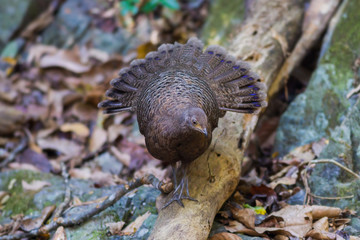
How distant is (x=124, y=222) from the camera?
376cm

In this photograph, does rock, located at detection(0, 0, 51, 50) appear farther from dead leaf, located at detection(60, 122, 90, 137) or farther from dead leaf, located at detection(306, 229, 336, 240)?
dead leaf, located at detection(306, 229, 336, 240)

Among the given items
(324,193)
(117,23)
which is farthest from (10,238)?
(117,23)

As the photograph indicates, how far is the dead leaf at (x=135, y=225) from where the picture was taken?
11.8 ft

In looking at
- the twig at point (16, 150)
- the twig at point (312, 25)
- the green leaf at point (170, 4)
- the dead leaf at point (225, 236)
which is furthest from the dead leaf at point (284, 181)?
the green leaf at point (170, 4)

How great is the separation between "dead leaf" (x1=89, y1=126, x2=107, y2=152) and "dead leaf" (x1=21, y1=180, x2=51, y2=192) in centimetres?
131

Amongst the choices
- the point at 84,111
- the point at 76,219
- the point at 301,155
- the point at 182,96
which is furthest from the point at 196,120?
the point at 84,111

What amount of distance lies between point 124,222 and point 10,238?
1146 mm

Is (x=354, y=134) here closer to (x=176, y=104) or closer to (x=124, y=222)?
(x=176, y=104)

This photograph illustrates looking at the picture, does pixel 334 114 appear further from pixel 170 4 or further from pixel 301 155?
pixel 170 4

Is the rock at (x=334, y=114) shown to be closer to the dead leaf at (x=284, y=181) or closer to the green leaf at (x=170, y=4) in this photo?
the dead leaf at (x=284, y=181)

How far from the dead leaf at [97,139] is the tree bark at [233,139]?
7.49 ft

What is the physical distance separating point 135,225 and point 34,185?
5.36 feet

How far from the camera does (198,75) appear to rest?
13.4 ft

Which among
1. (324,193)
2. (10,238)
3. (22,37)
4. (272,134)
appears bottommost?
(10,238)
